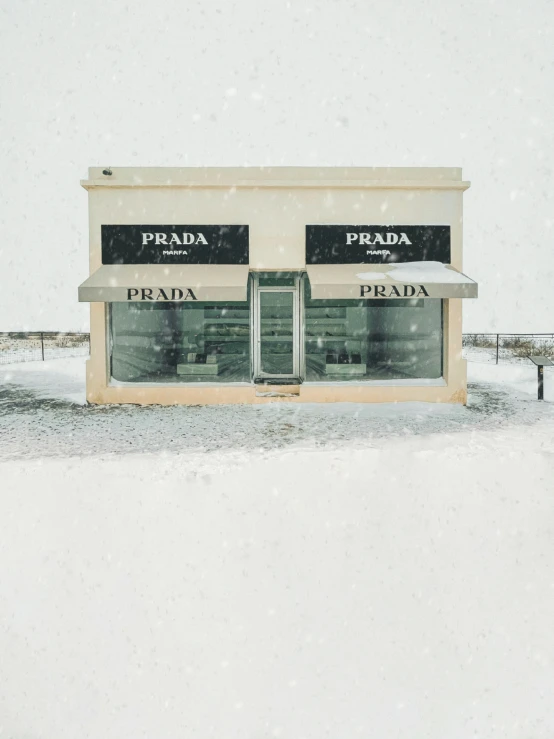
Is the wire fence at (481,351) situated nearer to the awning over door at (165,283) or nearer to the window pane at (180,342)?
the window pane at (180,342)

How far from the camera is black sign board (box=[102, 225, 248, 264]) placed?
1165 centimetres

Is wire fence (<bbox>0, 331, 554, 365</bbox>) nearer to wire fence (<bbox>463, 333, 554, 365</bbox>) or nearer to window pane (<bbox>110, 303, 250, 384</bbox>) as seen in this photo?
wire fence (<bbox>463, 333, 554, 365</bbox>)

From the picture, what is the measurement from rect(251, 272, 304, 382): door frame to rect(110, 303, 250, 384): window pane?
18cm

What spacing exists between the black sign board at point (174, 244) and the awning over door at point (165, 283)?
0.50ft

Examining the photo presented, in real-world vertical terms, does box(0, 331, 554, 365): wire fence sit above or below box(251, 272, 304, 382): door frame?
below

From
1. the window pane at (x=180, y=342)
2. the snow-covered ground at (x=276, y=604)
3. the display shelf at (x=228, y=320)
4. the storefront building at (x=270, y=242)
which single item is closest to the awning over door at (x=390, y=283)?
the storefront building at (x=270, y=242)

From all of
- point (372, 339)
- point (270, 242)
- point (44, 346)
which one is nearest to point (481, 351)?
point (372, 339)

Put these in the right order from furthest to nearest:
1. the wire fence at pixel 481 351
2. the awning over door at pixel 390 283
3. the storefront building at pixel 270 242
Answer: the wire fence at pixel 481 351 → the storefront building at pixel 270 242 → the awning over door at pixel 390 283

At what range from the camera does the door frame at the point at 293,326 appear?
40.9 feet

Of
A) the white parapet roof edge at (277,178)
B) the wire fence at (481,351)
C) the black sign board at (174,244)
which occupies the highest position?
the white parapet roof edge at (277,178)

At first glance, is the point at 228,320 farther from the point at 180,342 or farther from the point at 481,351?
the point at 481,351

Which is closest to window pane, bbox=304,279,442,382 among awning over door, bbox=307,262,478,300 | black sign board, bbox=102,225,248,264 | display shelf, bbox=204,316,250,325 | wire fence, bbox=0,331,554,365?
awning over door, bbox=307,262,478,300

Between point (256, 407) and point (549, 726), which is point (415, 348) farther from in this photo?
point (549, 726)

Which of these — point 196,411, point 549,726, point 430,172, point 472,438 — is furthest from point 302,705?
point 430,172
